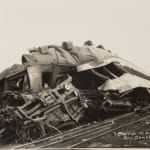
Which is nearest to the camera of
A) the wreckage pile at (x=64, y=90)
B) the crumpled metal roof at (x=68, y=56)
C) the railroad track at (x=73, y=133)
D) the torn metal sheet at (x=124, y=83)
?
the railroad track at (x=73, y=133)

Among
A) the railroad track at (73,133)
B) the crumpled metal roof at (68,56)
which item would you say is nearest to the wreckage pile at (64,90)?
the crumpled metal roof at (68,56)

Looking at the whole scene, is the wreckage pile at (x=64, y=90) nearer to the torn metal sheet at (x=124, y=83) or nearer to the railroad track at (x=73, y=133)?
the torn metal sheet at (x=124, y=83)

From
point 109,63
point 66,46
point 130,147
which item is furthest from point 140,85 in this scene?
point 130,147

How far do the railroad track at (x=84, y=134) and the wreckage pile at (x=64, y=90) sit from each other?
673 millimetres

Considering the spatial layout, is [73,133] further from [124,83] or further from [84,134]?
[124,83]

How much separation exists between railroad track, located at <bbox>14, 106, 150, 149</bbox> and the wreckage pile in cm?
67

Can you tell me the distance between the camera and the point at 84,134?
60.0 feet

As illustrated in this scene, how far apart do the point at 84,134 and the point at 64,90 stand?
2.25 meters

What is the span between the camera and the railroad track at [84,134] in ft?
57.4

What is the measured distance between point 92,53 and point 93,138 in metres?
5.36

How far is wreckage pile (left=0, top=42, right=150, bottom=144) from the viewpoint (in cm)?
1933

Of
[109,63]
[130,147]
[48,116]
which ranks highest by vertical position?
[109,63]

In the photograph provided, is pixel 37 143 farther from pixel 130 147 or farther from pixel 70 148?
pixel 130 147

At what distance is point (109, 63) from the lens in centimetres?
2194
